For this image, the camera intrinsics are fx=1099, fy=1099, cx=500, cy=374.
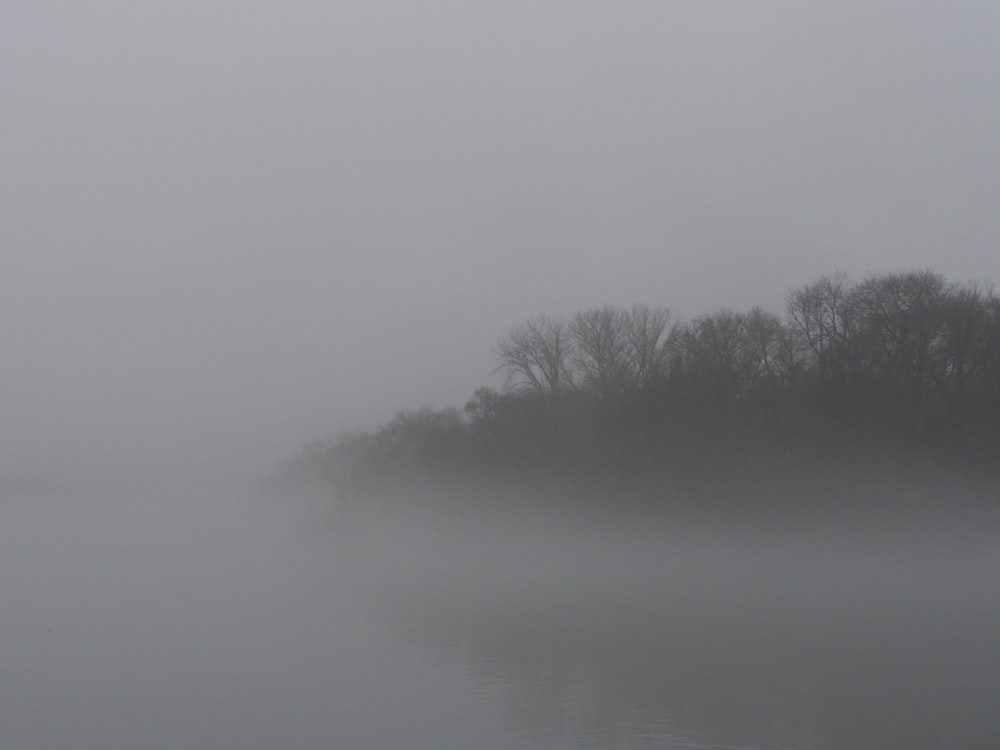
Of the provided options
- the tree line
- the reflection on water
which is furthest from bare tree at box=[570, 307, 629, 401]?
the reflection on water

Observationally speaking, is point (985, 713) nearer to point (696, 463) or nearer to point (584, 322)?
point (696, 463)

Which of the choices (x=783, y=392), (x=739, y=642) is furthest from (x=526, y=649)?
(x=783, y=392)

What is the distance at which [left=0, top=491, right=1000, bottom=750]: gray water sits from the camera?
Answer: 14.9 meters

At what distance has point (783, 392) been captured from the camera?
46.4 m

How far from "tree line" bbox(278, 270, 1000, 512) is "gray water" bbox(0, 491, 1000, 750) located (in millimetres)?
3729

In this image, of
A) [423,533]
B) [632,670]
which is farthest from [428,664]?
[423,533]

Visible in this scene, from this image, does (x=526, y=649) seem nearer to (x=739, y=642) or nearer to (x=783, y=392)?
(x=739, y=642)

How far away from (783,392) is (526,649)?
27.1 m

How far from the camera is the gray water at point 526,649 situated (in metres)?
14.9

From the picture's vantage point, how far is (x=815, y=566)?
38000 mm

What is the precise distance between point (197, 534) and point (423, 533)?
16.8 metres

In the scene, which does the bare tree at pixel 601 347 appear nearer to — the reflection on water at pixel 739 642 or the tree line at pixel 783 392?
the tree line at pixel 783 392

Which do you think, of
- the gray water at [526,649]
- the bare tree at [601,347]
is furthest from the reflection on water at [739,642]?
the bare tree at [601,347]

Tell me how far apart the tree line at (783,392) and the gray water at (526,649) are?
3.73 metres
